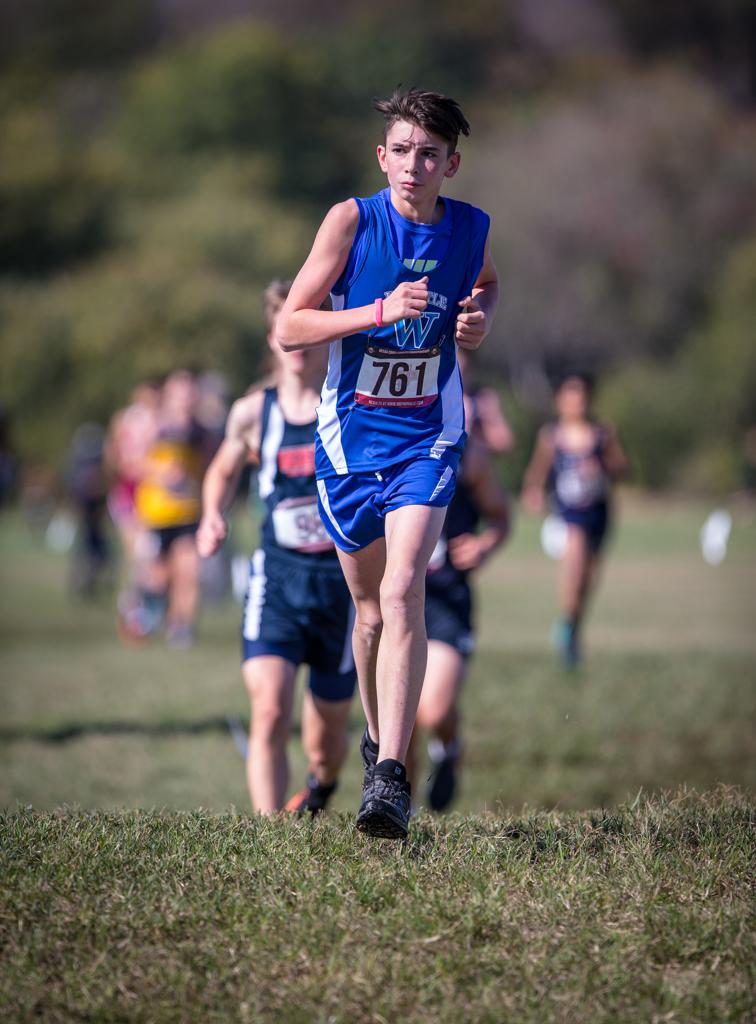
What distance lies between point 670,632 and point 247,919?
546 inches

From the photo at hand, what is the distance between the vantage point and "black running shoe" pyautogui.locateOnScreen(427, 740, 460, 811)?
8.02 meters

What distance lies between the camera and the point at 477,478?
8180 mm

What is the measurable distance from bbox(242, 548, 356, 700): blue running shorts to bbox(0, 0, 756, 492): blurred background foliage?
38.9m

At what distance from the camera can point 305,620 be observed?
6.61 metres

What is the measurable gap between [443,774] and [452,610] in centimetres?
92

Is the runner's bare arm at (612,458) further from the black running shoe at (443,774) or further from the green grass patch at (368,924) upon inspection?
the green grass patch at (368,924)

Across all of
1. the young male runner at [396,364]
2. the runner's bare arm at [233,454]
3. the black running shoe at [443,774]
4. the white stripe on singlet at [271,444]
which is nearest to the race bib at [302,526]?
the white stripe on singlet at [271,444]

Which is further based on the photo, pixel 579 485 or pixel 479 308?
pixel 579 485

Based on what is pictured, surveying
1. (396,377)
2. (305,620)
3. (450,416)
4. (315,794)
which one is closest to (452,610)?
(315,794)

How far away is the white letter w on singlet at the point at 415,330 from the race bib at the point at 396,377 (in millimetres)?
32

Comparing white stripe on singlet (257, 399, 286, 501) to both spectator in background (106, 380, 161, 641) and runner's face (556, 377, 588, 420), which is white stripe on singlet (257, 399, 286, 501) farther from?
spectator in background (106, 380, 161, 641)

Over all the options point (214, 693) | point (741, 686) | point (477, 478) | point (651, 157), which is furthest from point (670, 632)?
point (651, 157)

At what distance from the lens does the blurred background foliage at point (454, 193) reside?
56.7 meters

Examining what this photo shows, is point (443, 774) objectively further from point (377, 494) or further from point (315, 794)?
point (377, 494)
